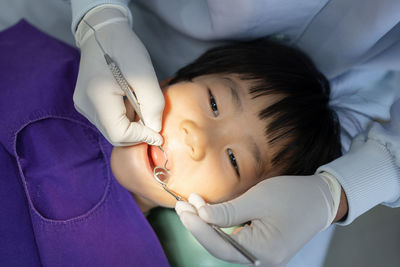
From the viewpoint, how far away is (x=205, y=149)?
0.93 metres

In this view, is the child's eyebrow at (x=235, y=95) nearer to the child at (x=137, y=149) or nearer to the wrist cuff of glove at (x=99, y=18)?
the child at (x=137, y=149)

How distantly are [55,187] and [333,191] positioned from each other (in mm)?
778

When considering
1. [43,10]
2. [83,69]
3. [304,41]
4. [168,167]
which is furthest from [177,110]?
[43,10]

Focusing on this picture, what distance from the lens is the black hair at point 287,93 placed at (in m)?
1.02

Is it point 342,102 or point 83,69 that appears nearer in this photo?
point 83,69

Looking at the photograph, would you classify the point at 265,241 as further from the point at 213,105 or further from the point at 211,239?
the point at 213,105

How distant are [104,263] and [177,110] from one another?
1.53 feet

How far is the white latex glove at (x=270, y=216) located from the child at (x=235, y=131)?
0.26ft

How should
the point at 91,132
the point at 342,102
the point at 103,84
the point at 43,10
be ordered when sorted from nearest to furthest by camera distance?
the point at 103,84
the point at 91,132
the point at 342,102
the point at 43,10

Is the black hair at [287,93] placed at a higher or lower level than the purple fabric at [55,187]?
→ higher

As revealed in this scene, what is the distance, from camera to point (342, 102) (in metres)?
1.25

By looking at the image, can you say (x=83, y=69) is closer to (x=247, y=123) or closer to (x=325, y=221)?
(x=247, y=123)

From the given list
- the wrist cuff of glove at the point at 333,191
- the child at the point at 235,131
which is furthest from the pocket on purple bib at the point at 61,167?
the wrist cuff of glove at the point at 333,191

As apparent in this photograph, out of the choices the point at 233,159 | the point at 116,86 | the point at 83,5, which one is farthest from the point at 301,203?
the point at 83,5
